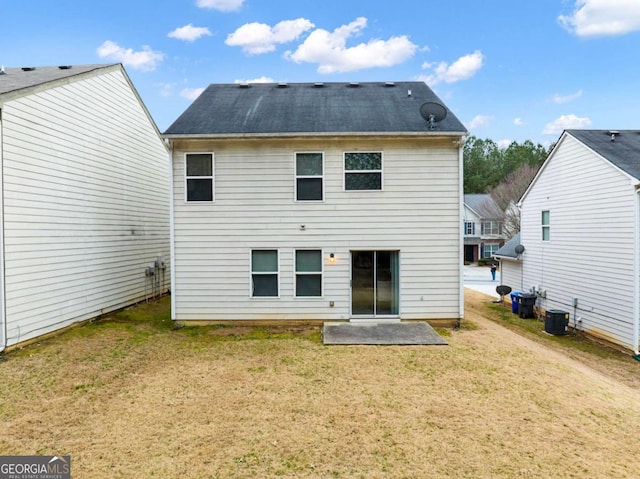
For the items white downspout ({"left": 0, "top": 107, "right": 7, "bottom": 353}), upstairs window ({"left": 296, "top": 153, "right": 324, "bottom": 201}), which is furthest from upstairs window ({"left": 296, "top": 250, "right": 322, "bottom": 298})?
white downspout ({"left": 0, "top": 107, "right": 7, "bottom": 353})

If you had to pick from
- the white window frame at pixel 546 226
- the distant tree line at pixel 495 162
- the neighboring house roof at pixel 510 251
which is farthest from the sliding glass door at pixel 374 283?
the distant tree line at pixel 495 162

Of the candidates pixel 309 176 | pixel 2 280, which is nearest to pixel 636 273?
pixel 309 176

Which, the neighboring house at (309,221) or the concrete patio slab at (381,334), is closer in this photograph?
the concrete patio slab at (381,334)

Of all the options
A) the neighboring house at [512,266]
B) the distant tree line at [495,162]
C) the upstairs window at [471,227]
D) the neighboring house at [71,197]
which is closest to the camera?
the neighboring house at [71,197]

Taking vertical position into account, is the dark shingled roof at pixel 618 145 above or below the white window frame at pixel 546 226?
above

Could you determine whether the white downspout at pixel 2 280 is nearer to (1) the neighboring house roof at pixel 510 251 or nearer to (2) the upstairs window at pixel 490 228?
(1) the neighboring house roof at pixel 510 251

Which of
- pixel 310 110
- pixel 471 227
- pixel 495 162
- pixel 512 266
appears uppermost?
pixel 495 162

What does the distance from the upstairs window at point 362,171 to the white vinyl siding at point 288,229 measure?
0.17 meters

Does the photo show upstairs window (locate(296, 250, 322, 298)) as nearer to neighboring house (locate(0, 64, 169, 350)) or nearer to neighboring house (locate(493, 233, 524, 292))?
neighboring house (locate(0, 64, 169, 350))

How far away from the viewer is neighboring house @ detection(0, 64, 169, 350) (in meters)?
6.96

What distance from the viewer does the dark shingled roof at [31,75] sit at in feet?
24.3

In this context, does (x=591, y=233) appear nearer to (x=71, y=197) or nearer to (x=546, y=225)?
(x=546, y=225)
